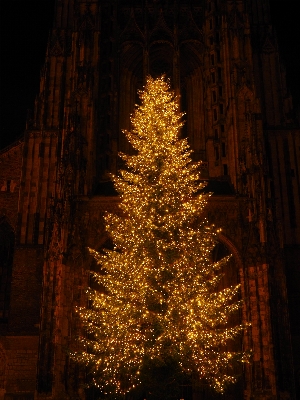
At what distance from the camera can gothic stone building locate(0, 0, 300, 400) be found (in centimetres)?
2125

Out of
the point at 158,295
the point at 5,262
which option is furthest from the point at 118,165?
the point at 158,295

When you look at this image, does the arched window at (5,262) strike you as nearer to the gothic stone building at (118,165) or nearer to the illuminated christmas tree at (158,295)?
the gothic stone building at (118,165)

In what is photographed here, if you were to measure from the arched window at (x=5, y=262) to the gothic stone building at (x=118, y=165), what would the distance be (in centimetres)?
7

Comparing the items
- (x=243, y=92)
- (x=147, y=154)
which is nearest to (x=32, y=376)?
(x=147, y=154)

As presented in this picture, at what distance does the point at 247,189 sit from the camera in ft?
77.4

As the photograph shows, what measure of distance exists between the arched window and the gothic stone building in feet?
0.24

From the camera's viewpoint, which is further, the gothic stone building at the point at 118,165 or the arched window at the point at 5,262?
the arched window at the point at 5,262

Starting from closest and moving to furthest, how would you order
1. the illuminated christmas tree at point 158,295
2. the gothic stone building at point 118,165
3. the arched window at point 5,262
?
the illuminated christmas tree at point 158,295, the gothic stone building at point 118,165, the arched window at point 5,262

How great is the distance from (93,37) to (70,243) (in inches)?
507

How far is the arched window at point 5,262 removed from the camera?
27469 millimetres

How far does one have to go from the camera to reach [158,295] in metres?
15.8

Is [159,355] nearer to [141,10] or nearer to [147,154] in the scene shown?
[147,154]

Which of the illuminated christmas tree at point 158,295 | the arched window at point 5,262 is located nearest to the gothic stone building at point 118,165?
the arched window at point 5,262

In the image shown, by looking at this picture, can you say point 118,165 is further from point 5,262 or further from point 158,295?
point 158,295
